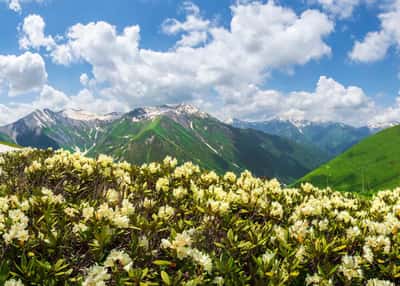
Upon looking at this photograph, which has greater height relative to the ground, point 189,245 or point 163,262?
point 189,245

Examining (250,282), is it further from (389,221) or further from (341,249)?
(389,221)

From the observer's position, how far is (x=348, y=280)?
4078mm

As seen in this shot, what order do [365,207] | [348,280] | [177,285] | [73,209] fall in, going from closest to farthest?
[177,285] → [348,280] → [73,209] → [365,207]

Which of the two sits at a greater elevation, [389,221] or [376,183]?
[376,183]

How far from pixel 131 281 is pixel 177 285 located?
1.76 ft

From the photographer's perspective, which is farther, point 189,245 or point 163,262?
point 189,245

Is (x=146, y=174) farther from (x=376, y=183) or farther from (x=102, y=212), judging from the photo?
(x=376, y=183)

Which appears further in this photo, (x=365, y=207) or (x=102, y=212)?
(x=365, y=207)

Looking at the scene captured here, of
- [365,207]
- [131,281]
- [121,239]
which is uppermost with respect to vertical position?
[365,207]

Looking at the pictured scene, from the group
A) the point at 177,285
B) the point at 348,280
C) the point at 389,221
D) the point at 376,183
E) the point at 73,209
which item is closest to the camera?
the point at 177,285

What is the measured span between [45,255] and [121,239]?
101cm

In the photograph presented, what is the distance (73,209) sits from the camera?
16.7 ft

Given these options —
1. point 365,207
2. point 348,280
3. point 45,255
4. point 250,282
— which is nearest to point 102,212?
point 45,255

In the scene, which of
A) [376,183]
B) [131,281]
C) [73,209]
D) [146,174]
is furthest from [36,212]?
[376,183]
